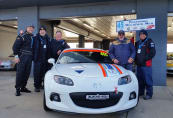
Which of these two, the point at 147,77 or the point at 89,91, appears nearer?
the point at 89,91

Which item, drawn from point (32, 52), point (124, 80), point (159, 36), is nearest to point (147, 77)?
point (124, 80)

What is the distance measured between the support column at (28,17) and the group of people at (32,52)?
290 centimetres

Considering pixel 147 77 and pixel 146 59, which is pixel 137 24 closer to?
pixel 146 59

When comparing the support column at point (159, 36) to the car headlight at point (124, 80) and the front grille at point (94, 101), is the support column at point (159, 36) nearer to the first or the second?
the car headlight at point (124, 80)

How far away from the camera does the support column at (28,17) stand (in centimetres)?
733

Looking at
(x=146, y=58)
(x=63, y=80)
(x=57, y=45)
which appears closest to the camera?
(x=63, y=80)

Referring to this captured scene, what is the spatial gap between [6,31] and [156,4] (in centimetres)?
1325

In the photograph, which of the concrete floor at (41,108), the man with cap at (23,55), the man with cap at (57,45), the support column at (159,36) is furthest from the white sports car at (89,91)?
the support column at (159,36)

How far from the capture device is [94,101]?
2.49m

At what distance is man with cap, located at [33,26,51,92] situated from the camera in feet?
14.9

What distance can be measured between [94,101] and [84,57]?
1457 mm

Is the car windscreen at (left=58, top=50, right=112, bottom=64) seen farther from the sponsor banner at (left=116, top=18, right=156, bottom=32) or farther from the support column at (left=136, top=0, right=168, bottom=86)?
the support column at (left=136, top=0, right=168, bottom=86)

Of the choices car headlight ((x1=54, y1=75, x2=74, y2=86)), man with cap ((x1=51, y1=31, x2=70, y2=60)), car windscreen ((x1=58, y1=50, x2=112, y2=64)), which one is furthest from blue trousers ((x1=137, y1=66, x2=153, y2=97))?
man with cap ((x1=51, y1=31, x2=70, y2=60))

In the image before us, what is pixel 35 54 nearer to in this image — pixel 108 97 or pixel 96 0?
pixel 108 97
